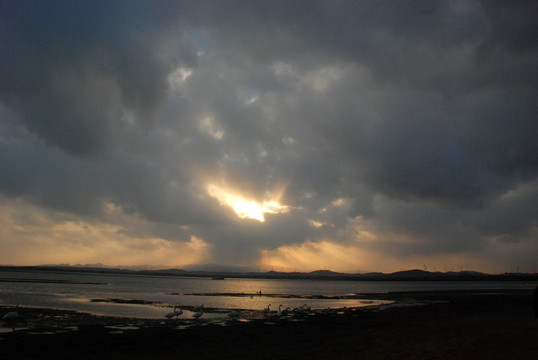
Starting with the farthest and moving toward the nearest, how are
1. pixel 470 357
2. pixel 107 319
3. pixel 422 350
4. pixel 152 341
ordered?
pixel 107 319 < pixel 152 341 < pixel 422 350 < pixel 470 357

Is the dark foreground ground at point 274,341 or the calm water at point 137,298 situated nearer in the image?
the dark foreground ground at point 274,341

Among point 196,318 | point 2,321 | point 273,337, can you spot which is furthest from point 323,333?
point 2,321

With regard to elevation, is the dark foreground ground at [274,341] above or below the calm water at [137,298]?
above

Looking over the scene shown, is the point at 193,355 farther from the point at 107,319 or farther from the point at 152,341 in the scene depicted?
the point at 107,319

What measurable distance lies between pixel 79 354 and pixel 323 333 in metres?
13.6

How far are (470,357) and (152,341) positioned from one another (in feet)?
50.3

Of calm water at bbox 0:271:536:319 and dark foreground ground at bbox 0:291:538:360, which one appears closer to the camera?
dark foreground ground at bbox 0:291:538:360

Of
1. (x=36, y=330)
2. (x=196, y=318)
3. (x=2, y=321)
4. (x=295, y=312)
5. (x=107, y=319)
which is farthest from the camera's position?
(x=295, y=312)

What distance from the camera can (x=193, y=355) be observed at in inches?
679

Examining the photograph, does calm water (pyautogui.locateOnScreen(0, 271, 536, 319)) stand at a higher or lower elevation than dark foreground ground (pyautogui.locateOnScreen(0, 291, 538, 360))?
lower

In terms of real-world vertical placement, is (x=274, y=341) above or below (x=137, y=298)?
above

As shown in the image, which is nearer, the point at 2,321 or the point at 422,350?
the point at 422,350

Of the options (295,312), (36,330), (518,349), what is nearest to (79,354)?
(36,330)

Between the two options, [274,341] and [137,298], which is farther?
[137,298]
